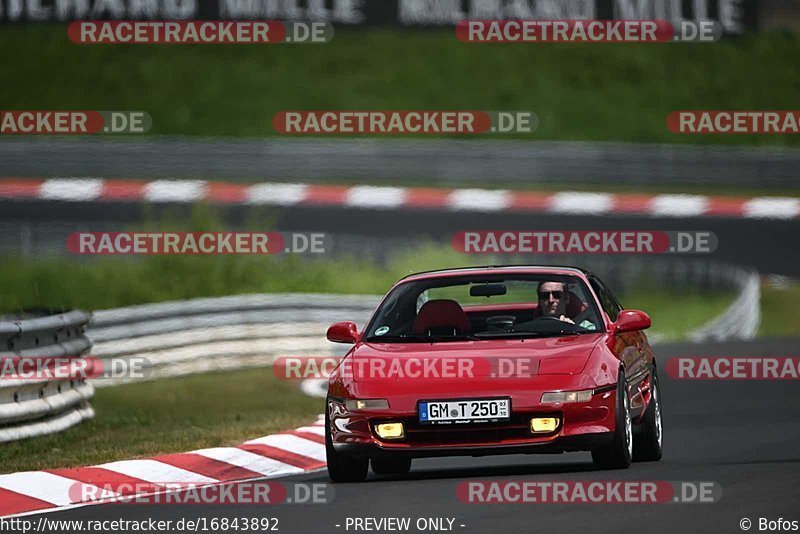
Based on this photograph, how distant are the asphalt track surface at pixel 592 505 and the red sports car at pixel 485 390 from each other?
0.62 ft

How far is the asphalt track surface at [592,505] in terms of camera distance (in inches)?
327

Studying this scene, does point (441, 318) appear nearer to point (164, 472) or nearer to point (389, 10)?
point (164, 472)

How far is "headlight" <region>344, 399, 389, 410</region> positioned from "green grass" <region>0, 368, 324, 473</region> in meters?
2.15

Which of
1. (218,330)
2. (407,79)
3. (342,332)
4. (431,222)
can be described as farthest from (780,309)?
(342,332)

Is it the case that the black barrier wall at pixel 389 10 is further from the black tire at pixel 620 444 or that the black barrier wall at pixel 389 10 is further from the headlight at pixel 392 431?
the headlight at pixel 392 431

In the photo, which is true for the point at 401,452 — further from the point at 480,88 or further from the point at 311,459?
the point at 480,88

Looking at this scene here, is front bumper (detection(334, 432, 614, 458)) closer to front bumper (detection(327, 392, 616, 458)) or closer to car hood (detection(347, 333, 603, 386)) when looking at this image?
front bumper (detection(327, 392, 616, 458))

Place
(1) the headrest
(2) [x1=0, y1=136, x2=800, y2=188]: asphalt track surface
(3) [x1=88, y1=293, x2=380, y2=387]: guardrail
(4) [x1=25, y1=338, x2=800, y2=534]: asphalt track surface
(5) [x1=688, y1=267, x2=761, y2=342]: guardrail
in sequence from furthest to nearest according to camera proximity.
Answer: (2) [x1=0, y1=136, x2=800, y2=188]: asphalt track surface → (5) [x1=688, y1=267, x2=761, y2=342]: guardrail → (3) [x1=88, y1=293, x2=380, y2=387]: guardrail → (1) the headrest → (4) [x1=25, y1=338, x2=800, y2=534]: asphalt track surface

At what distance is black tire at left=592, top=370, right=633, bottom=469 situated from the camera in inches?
399

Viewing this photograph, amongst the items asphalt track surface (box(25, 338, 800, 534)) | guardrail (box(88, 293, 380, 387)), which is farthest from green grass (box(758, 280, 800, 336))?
asphalt track surface (box(25, 338, 800, 534))

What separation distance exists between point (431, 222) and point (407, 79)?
8.65 metres

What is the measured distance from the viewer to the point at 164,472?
10773mm

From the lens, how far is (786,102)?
35219mm

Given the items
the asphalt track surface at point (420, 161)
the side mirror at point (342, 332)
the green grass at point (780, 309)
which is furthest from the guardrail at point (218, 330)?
the asphalt track surface at point (420, 161)
